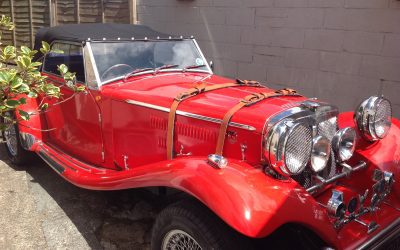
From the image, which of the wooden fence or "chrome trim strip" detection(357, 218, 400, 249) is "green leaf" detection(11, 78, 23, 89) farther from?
the wooden fence

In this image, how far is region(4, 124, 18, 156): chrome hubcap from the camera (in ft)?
14.1

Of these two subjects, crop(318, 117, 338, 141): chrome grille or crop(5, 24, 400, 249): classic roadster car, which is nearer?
crop(5, 24, 400, 249): classic roadster car

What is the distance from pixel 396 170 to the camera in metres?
2.89

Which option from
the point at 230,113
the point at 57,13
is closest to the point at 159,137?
the point at 230,113

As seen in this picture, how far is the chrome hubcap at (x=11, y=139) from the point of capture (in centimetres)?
429

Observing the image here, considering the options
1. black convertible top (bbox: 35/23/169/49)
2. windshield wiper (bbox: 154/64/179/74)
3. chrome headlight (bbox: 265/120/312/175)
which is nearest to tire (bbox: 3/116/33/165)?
black convertible top (bbox: 35/23/169/49)

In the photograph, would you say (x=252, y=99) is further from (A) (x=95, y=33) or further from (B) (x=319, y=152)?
(A) (x=95, y=33)

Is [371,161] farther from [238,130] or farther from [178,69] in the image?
[178,69]

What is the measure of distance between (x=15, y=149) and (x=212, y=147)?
2.81 metres

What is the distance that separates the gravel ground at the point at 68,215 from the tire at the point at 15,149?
0.22m

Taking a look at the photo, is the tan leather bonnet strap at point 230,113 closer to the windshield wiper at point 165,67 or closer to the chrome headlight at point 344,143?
the chrome headlight at point 344,143

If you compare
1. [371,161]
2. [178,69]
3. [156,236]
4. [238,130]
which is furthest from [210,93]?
[371,161]

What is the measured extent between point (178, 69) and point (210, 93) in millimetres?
791

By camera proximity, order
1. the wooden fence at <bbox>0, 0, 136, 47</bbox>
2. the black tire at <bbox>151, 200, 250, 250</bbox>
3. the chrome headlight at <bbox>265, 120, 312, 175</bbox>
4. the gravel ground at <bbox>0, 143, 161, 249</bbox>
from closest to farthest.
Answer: the black tire at <bbox>151, 200, 250, 250</bbox> → the chrome headlight at <bbox>265, 120, 312, 175</bbox> → the gravel ground at <bbox>0, 143, 161, 249</bbox> → the wooden fence at <bbox>0, 0, 136, 47</bbox>
